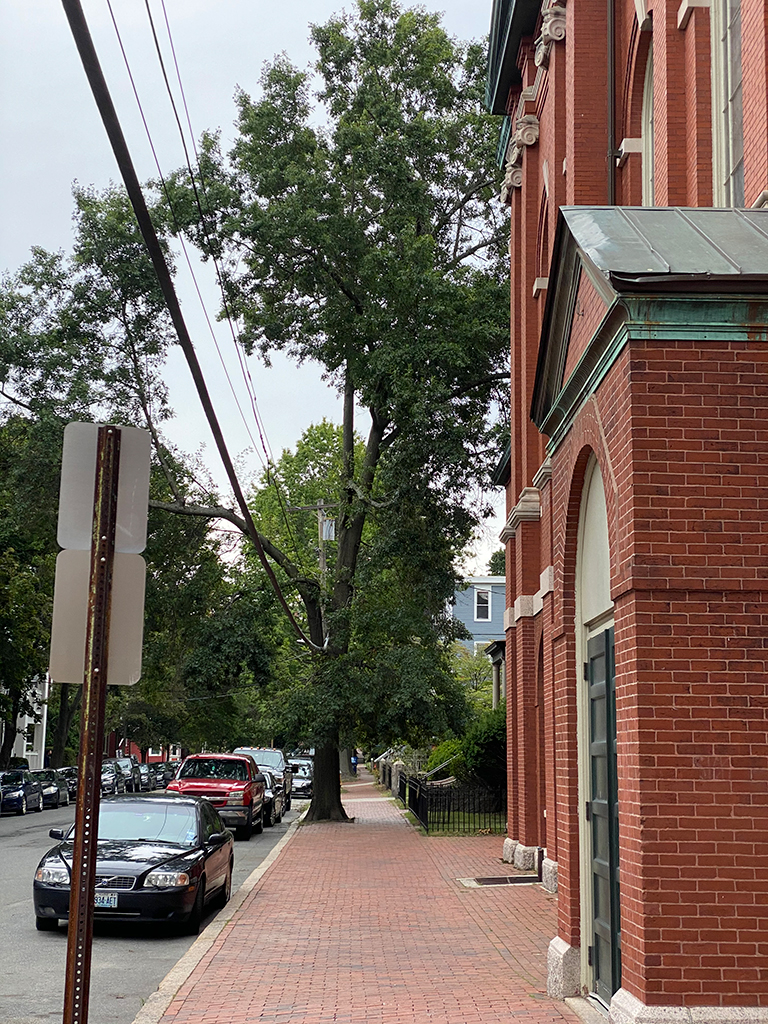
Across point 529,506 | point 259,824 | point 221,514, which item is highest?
point 221,514

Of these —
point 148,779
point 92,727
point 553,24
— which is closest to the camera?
point 92,727

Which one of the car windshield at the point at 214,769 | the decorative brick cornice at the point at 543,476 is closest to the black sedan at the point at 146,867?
the decorative brick cornice at the point at 543,476

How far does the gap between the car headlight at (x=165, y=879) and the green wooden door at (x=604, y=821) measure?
5.26m

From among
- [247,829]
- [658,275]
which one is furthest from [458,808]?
[658,275]

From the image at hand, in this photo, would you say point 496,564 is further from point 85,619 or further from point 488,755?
point 85,619

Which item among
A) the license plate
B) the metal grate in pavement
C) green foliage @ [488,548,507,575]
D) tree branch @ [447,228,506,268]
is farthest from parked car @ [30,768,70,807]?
green foliage @ [488,548,507,575]

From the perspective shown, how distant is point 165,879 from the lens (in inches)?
481

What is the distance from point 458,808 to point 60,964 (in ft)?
67.9

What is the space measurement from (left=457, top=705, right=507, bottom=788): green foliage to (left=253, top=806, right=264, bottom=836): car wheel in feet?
22.2

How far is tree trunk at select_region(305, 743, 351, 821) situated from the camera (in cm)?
3145

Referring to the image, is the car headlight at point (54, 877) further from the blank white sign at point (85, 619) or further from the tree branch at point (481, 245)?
the tree branch at point (481, 245)

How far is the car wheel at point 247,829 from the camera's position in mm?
26266

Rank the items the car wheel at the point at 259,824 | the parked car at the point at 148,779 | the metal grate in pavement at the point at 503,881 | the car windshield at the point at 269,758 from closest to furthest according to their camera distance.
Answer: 1. the metal grate in pavement at the point at 503,881
2. the car wheel at the point at 259,824
3. the car windshield at the point at 269,758
4. the parked car at the point at 148,779

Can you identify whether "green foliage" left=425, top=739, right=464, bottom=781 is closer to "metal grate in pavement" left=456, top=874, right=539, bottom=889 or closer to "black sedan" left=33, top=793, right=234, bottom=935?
"metal grate in pavement" left=456, top=874, right=539, bottom=889
